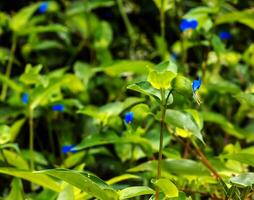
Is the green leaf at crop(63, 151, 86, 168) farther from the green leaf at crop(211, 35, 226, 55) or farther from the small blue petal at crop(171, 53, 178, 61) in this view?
the small blue petal at crop(171, 53, 178, 61)

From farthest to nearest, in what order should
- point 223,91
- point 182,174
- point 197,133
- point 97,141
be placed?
point 223,91
point 97,141
point 182,174
point 197,133

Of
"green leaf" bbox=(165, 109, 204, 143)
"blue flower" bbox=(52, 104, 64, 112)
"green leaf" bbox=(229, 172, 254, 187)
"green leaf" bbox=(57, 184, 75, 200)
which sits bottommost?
"blue flower" bbox=(52, 104, 64, 112)

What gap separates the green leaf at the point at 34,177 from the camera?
3.89ft

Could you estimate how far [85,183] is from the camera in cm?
101

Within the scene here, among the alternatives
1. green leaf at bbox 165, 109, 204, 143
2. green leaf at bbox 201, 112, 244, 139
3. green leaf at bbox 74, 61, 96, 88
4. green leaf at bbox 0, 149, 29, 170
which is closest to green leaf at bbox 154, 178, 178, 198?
green leaf at bbox 165, 109, 204, 143

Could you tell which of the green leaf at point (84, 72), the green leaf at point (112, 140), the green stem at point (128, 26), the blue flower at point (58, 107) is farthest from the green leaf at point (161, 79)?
the green stem at point (128, 26)

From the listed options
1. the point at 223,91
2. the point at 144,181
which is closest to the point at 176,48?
the point at 223,91

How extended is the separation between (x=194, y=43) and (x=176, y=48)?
30cm

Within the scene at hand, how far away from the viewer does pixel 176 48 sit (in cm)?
217

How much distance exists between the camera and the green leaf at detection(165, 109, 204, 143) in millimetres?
1201

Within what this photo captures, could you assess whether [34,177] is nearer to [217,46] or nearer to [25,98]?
[25,98]

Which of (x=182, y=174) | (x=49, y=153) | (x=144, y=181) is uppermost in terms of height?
(x=182, y=174)

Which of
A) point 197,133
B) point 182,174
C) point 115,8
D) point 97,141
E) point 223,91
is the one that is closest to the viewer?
point 197,133

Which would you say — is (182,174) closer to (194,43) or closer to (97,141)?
(97,141)
